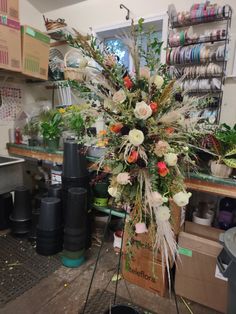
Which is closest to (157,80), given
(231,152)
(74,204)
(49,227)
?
(231,152)

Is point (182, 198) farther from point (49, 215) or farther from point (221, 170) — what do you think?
point (49, 215)

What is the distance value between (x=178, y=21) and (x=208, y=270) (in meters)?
1.95

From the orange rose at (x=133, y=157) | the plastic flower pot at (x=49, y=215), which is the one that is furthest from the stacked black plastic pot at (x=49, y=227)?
the orange rose at (x=133, y=157)

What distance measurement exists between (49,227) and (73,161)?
57 centimetres

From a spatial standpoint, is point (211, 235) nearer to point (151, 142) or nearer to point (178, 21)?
point (151, 142)

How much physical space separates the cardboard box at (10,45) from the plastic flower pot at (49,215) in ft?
4.49

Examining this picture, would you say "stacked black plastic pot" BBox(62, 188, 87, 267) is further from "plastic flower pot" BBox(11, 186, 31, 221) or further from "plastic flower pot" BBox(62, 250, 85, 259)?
"plastic flower pot" BBox(11, 186, 31, 221)

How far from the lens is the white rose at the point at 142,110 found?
0.81 meters

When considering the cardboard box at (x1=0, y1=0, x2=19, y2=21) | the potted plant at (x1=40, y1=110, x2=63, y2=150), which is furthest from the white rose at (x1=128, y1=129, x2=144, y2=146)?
the cardboard box at (x1=0, y1=0, x2=19, y2=21)

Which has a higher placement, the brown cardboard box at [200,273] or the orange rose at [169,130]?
the orange rose at [169,130]

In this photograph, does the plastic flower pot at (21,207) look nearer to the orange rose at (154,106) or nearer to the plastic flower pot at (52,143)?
the plastic flower pot at (52,143)

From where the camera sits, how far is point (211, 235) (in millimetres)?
1678

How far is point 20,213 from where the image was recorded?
222cm

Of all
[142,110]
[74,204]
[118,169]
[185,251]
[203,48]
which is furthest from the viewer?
[203,48]
